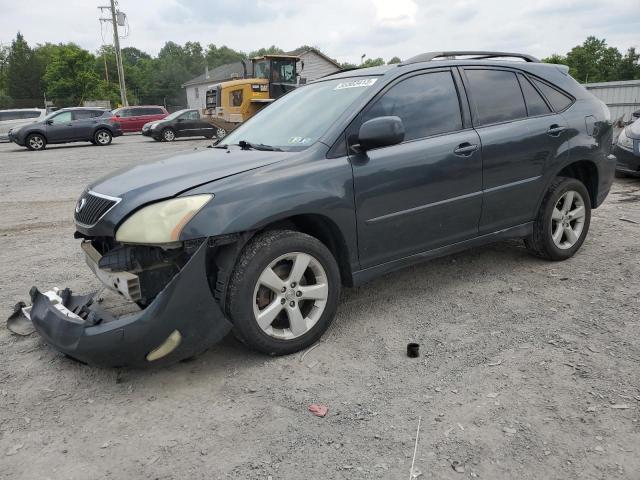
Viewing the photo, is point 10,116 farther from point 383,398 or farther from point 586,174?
point 383,398

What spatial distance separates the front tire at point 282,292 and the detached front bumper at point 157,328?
163 mm

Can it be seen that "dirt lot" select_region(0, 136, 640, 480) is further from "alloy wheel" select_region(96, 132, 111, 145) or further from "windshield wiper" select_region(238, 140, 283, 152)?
"alloy wheel" select_region(96, 132, 111, 145)

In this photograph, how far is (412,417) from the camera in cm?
266

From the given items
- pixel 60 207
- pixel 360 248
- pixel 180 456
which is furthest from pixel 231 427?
pixel 60 207

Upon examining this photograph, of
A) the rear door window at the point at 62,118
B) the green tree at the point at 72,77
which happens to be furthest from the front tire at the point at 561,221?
the green tree at the point at 72,77

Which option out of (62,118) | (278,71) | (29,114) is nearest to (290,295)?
(278,71)

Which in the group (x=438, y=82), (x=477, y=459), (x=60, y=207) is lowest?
(x=477, y=459)

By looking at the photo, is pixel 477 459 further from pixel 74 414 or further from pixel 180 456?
pixel 74 414

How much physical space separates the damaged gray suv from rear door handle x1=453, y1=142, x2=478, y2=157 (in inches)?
0.4

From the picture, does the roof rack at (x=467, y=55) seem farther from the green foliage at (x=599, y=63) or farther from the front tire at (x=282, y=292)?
the green foliage at (x=599, y=63)

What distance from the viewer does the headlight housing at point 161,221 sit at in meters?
2.83

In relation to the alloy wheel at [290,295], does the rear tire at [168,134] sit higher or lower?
higher

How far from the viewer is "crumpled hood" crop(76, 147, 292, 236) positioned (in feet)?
9.76

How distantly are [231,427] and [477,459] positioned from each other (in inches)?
46.0
